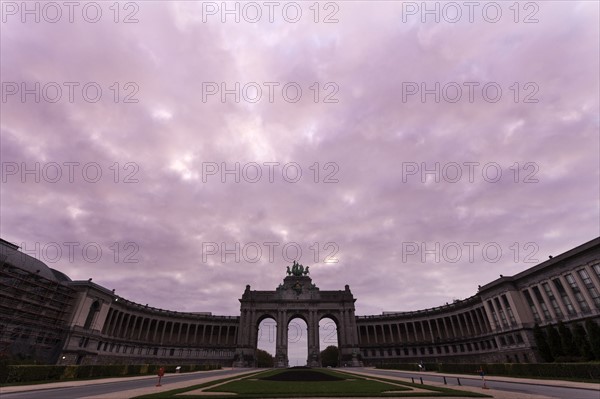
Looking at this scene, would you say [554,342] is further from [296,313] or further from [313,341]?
[296,313]

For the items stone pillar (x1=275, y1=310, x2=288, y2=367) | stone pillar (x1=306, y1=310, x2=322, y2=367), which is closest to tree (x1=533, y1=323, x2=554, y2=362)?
stone pillar (x1=306, y1=310, x2=322, y2=367)

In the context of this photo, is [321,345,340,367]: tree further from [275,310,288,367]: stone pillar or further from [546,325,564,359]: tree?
[546,325,564,359]: tree

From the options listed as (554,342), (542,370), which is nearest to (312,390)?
(542,370)

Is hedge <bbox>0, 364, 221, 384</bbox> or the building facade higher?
the building facade

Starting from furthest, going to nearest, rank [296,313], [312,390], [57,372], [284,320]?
1. [296,313]
2. [284,320]
3. [57,372]
4. [312,390]

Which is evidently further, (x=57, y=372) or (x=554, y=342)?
(x=554, y=342)

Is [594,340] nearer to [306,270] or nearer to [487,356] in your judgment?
[487,356]

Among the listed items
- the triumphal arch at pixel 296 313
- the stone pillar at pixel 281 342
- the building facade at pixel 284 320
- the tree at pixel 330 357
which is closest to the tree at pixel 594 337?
the building facade at pixel 284 320
